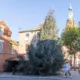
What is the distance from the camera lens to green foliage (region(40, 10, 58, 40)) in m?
55.5

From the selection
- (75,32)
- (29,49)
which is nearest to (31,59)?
(29,49)

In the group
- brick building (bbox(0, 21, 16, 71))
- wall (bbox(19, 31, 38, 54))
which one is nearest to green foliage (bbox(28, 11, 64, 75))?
brick building (bbox(0, 21, 16, 71))

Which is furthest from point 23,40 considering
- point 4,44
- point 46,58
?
point 46,58

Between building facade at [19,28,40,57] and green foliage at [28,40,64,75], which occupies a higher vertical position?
building facade at [19,28,40,57]

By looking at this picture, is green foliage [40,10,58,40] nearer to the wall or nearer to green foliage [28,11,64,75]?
the wall

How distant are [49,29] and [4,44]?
19.4 meters

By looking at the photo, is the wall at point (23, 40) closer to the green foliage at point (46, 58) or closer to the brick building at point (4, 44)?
the brick building at point (4, 44)

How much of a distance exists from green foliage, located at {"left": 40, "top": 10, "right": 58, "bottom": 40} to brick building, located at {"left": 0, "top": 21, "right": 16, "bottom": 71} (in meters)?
14.8

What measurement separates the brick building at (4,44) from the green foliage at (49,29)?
14.8m

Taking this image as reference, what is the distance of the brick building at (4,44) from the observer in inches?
1506

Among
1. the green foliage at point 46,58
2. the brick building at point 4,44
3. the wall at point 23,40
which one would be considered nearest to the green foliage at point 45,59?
the green foliage at point 46,58

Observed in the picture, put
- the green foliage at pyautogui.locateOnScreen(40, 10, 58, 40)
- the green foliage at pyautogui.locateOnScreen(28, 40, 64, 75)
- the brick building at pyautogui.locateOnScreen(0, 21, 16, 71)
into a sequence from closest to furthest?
the green foliage at pyautogui.locateOnScreen(28, 40, 64, 75) → the brick building at pyautogui.locateOnScreen(0, 21, 16, 71) → the green foliage at pyautogui.locateOnScreen(40, 10, 58, 40)

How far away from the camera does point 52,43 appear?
31844 millimetres

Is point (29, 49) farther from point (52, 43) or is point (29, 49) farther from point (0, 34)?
point (0, 34)
